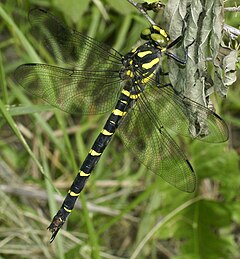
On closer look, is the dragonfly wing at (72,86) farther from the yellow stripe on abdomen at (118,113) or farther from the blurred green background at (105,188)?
the blurred green background at (105,188)

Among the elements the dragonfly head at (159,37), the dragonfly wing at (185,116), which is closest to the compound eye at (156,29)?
the dragonfly head at (159,37)

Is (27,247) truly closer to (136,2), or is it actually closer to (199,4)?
(136,2)

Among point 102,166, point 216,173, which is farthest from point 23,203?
point 216,173

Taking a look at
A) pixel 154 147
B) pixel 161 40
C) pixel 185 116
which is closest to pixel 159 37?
pixel 161 40

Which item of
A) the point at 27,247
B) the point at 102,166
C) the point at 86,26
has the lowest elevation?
the point at 27,247

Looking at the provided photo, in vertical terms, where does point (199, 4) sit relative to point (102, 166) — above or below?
below

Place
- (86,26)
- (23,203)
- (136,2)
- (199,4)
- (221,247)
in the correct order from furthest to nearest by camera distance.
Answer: (86,26) → (23,203) → (221,247) → (136,2) → (199,4)

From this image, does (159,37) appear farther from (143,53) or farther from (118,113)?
(118,113)

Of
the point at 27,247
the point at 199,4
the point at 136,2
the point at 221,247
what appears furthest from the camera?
the point at 27,247
